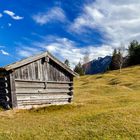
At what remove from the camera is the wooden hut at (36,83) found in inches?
955

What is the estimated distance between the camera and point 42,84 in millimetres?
26453

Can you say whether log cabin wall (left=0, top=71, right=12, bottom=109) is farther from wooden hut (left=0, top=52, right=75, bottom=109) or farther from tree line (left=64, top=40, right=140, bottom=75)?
tree line (left=64, top=40, right=140, bottom=75)

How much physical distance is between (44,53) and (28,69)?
223 centimetres

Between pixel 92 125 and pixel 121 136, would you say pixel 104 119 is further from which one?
pixel 121 136

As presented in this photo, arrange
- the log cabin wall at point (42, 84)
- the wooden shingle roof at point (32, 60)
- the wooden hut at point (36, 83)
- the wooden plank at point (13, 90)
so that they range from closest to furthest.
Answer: the wooden shingle roof at point (32, 60) < the wooden plank at point (13, 90) < the wooden hut at point (36, 83) < the log cabin wall at point (42, 84)

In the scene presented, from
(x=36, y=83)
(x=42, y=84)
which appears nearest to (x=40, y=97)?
(x=42, y=84)

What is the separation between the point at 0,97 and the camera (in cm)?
2616

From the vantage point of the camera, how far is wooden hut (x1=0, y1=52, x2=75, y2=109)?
955 inches

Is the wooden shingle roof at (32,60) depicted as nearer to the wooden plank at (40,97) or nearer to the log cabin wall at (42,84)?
the log cabin wall at (42,84)

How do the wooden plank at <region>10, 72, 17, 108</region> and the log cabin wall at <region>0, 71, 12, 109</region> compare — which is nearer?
the wooden plank at <region>10, 72, 17, 108</region>

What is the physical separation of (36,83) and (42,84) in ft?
2.39

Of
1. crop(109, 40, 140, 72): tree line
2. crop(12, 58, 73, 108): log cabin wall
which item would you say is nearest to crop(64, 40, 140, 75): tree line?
crop(109, 40, 140, 72): tree line

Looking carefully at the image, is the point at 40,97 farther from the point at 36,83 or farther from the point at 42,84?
the point at 36,83

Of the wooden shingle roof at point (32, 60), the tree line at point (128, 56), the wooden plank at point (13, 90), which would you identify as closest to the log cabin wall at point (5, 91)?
the wooden plank at point (13, 90)
